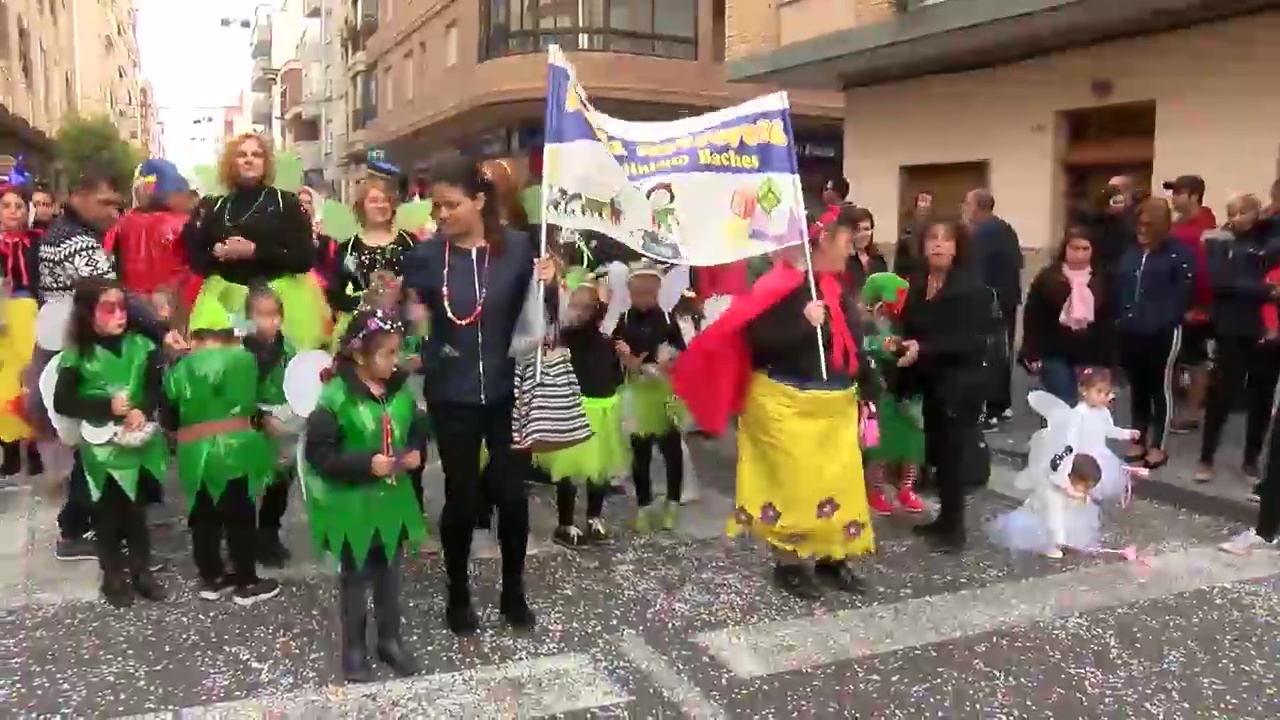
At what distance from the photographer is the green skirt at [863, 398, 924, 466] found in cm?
595

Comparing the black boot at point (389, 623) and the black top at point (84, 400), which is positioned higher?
the black top at point (84, 400)

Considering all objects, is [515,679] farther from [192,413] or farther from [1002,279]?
[1002,279]

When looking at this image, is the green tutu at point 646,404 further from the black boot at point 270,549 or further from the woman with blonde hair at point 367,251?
the black boot at point 270,549

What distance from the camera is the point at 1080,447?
17.8ft

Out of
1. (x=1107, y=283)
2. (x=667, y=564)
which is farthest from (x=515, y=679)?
(x=1107, y=283)

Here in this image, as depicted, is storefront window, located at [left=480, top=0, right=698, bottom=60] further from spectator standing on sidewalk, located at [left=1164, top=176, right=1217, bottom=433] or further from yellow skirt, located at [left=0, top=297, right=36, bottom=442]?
yellow skirt, located at [left=0, top=297, right=36, bottom=442]

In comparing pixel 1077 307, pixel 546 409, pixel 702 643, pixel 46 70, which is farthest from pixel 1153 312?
pixel 46 70

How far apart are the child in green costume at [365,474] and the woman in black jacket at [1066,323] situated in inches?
159

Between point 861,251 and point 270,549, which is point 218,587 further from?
point 861,251

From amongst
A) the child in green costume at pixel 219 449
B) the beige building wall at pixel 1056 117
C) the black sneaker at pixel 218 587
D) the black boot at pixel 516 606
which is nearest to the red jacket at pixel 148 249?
the child in green costume at pixel 219 449

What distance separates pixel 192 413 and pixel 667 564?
2.22 m

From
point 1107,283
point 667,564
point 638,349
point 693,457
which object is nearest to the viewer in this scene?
point 667,564

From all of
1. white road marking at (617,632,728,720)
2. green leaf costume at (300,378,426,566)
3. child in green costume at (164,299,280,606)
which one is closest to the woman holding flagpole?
white road marking at (617,632,728,720)

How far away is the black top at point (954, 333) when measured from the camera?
5.29 metres
